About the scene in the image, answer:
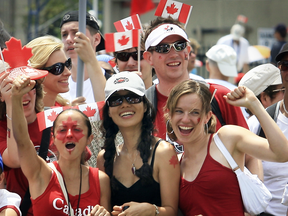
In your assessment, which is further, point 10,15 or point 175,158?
point 10,15

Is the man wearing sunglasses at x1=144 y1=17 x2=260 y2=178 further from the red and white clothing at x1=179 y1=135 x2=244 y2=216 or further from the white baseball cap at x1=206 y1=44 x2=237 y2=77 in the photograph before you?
the white baseball cap at x1=206 y1=44 x2=237 y2=77

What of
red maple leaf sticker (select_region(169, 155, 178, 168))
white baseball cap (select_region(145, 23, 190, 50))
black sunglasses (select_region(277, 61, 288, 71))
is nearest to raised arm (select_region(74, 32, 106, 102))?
white baseball cap (select_region(145, 23, 190, 50))

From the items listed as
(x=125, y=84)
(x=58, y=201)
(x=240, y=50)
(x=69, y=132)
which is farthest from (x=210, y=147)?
(x=240, y=50)

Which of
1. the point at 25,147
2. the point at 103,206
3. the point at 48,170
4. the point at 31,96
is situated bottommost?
the point at 103,206

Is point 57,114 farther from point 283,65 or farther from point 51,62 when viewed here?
point 283,65

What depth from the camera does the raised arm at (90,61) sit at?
13.6ft

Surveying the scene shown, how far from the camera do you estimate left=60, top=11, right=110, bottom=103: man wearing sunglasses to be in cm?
420

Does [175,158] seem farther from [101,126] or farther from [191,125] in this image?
[101,126]

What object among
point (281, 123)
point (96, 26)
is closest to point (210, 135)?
point (281, 123)

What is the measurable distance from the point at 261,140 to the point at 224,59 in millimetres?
3634

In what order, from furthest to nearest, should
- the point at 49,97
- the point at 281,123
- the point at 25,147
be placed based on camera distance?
1. the point at 49,97
2. the point at 281,123
3. the point at 25,147

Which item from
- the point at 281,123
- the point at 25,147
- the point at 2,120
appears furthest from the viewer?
the point at 281,123

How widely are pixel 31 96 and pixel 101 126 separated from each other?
0.66m

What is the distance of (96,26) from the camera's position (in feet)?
16.9
